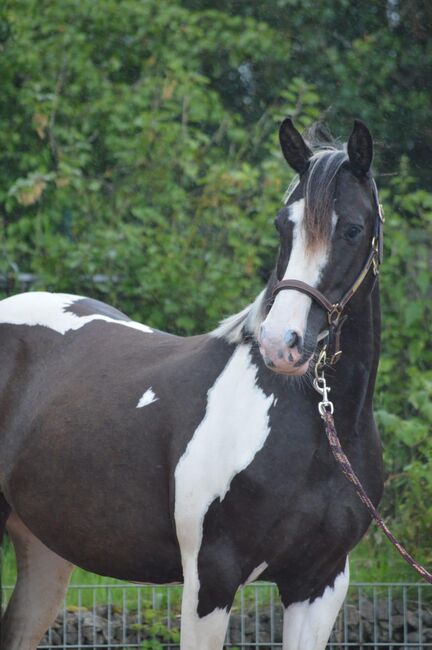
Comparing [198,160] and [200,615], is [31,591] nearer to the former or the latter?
[200,615]

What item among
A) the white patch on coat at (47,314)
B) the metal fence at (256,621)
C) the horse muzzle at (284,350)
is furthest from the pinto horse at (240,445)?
the metal fence at (256,621)

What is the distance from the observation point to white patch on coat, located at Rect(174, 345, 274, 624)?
3.16 metres

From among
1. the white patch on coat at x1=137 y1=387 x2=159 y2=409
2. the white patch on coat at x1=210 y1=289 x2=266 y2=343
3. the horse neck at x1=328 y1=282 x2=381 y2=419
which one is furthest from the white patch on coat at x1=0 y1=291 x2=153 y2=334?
the horse neck at x1=328 y1=282 x2=381 y2=419

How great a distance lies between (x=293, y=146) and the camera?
325cm

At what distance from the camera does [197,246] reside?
6934 mm

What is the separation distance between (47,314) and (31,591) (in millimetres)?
1082

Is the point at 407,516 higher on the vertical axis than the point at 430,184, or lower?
lower

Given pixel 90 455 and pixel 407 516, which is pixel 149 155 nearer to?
pixel 407 516

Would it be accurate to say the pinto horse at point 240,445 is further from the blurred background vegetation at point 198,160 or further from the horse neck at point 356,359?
the blurred background vegetation at point 198,160

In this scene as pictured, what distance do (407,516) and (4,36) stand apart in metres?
4.92

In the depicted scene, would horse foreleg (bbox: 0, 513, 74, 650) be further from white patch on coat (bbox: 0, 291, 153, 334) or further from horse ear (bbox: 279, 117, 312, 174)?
horse ear (bbox: 279, 117, 312, 174)

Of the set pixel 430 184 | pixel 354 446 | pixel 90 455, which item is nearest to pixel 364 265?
pixel 354 446

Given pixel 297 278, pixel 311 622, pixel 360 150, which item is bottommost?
pixel 311 622

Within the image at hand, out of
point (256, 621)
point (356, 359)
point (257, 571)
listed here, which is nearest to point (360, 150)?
point (356, 359)
